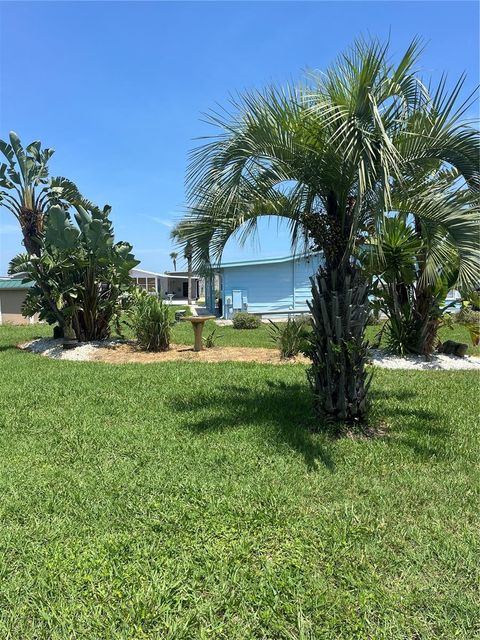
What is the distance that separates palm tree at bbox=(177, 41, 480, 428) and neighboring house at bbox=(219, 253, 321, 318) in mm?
16957

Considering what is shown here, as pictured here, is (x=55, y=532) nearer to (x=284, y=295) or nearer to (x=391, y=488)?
(x=391, y=488)

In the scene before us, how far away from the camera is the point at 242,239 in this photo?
18.0 ft

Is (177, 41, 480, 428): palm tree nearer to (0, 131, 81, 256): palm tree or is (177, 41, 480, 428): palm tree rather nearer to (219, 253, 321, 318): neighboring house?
(0, 131, 81, 256): palm tree

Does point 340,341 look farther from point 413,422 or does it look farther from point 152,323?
point 152,323

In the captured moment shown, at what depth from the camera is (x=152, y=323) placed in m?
10.9

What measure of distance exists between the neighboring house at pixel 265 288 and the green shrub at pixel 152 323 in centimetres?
1109

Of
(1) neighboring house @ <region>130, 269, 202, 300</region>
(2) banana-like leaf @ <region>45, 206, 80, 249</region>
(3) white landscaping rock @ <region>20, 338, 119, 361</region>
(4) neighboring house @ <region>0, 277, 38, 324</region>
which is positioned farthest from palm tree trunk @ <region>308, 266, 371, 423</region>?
(1) neighboring house @ <region>130, 269, 202, 300</region>

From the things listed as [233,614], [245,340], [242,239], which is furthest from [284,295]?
[233,614]

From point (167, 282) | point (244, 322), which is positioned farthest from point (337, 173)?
point (167, 282)

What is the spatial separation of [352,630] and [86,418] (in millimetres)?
4106

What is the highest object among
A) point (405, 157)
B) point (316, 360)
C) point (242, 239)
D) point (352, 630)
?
point (405, 157)

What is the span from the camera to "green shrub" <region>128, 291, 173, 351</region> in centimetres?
1091

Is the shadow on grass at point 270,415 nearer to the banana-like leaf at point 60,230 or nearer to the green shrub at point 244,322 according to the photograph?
the banana-like leaf at point 60,230

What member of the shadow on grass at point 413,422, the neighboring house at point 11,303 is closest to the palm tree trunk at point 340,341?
the shadow on grass at point 413,422
